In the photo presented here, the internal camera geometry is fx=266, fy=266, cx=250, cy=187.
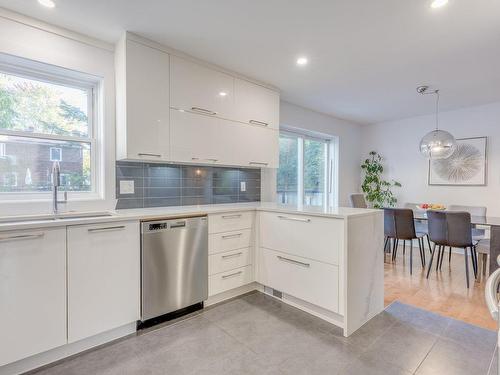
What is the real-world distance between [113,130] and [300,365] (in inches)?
90.9

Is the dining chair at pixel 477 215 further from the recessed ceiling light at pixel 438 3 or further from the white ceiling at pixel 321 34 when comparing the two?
the recessed ceiling light at pixel 438 3

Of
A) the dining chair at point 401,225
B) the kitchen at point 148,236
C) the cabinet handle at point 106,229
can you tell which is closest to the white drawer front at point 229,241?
the kitchen at point 148,236

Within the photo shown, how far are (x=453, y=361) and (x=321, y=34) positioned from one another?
2450 mm

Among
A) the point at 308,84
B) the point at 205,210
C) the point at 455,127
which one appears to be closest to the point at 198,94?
the point at 205,210

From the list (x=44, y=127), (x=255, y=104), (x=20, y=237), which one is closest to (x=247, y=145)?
(x=255, y=104)

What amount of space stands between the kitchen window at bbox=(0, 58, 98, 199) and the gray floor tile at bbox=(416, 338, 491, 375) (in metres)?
2.79

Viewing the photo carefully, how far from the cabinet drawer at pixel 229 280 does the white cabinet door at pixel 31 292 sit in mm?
1095

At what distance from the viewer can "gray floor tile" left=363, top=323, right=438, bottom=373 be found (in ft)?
5.45

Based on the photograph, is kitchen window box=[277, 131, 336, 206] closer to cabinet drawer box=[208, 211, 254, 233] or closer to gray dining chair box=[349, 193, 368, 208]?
gray dining chair box=[349, 193, 368, 208]

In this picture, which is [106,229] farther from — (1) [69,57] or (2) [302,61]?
(2) [302,61]

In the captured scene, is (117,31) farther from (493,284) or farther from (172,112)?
(493,284)

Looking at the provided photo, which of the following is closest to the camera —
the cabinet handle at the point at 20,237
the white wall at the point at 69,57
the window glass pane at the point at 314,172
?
the cabinet handle at the point at 20,237

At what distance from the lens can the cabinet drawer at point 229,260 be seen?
2.36 metres

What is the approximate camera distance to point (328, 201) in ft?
16.1
